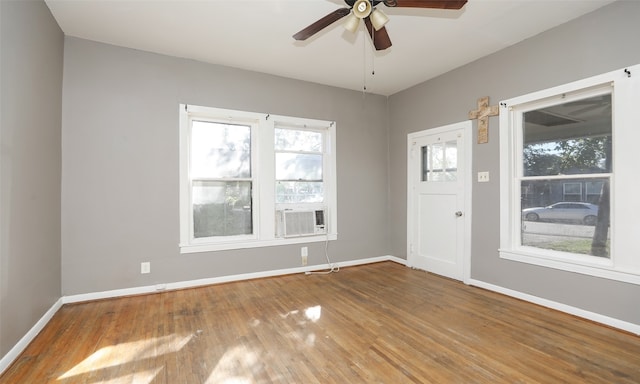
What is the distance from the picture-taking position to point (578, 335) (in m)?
2.39

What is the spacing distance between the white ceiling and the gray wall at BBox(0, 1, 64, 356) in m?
0.53

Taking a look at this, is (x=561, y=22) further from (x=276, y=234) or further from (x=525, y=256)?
(x=276, y=234)

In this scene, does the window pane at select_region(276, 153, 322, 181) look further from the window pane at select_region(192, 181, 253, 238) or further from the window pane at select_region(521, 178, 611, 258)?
the window pane at select_region(521, 178, 611, 258)

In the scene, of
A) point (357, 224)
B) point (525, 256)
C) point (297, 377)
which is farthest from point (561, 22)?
point (297, 377)

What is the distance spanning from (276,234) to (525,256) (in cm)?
295

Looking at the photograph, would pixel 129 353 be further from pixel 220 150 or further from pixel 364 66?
pixel 364 66

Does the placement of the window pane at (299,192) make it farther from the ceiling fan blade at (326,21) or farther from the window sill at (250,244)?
the ceiling fan blade at (326,21)

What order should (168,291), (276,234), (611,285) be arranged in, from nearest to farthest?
1. (611,285)
2. (168,291)
3. (276,234)

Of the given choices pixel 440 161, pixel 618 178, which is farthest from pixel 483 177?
pixel 618 178

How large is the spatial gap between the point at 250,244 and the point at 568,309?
3466mm

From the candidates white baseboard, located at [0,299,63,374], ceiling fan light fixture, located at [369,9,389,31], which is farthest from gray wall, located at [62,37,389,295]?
ceiling fan light fixture, located at [369,9,389,31]

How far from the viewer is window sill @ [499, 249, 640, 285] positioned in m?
2.47

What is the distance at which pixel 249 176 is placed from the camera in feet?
13.1

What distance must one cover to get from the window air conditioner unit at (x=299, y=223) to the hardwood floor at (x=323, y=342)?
1000 millimetres
